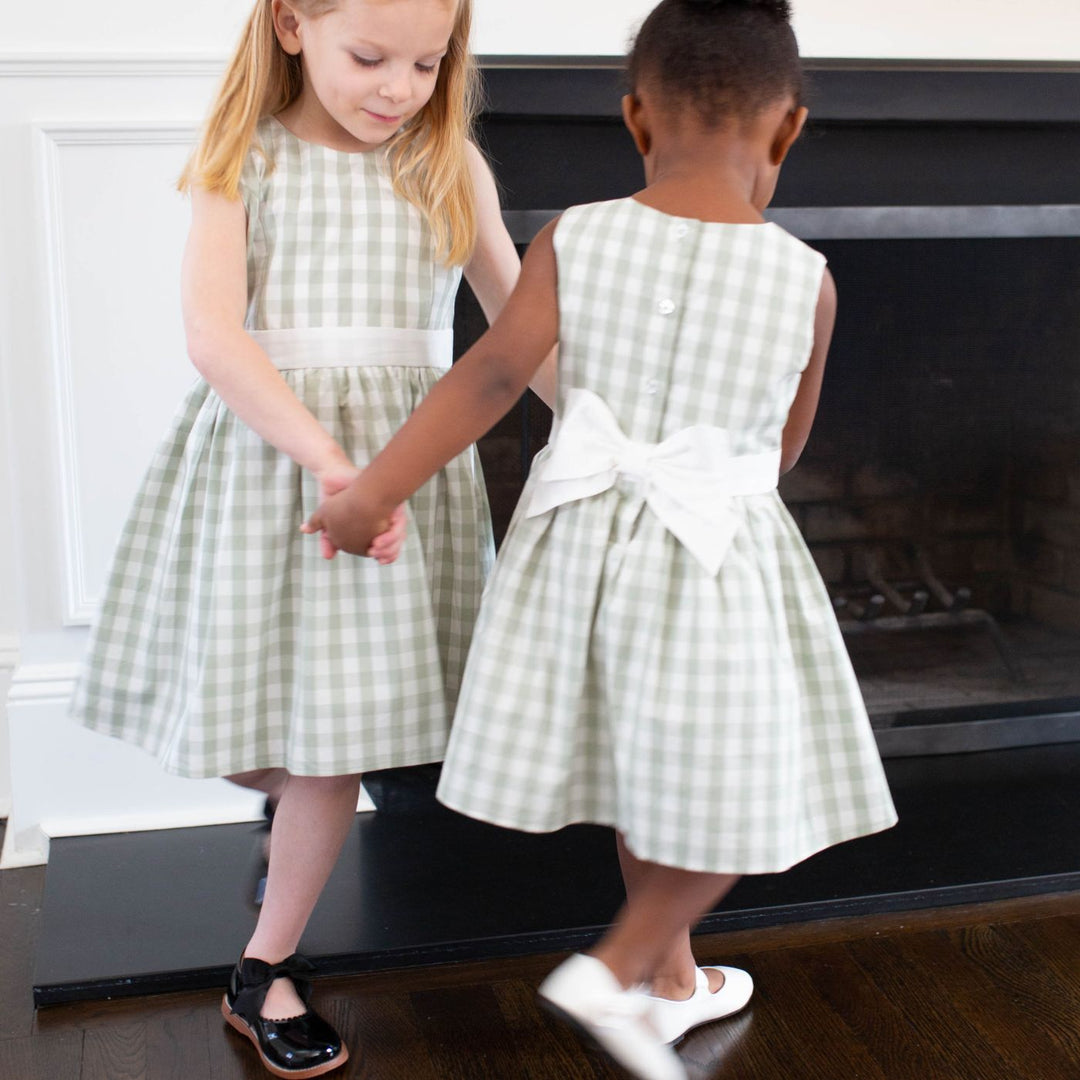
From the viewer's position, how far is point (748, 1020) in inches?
49.2

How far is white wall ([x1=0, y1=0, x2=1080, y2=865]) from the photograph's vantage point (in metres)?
1.44

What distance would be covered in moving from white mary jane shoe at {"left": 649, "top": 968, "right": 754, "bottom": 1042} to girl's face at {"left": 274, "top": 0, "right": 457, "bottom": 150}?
2.74 ft

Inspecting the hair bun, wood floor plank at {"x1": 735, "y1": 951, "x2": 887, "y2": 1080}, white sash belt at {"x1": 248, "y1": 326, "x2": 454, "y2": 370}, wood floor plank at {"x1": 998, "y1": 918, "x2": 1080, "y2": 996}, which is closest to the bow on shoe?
wood floor plank at {"x1": 735, "y1": 951, "x2": 887, "y2": 1080}

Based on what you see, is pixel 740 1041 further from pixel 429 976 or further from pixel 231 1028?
pixel 231 1028

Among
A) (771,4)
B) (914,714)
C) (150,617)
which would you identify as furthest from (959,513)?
(150,617)

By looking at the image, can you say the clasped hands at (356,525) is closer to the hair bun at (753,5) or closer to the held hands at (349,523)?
the held hands at (349,523)

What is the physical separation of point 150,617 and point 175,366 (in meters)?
0.46

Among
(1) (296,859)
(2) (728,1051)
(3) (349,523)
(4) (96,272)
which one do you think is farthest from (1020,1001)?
(4) (96,272)

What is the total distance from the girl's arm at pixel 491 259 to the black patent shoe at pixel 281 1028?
61 centimetres

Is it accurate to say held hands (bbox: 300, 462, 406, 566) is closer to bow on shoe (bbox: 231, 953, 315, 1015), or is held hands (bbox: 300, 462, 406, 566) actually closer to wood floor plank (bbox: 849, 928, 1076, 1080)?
bow on shoe (bbox: 231, 953, 315, 1015)

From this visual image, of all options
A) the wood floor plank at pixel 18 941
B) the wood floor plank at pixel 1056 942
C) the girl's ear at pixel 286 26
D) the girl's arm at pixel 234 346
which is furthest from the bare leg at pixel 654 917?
the girl's ear at pixel 286 26

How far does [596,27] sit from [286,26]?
0.52 meters

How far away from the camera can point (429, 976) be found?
4.34ft

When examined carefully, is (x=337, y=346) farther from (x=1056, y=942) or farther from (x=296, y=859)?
(x=1056, y=942)
